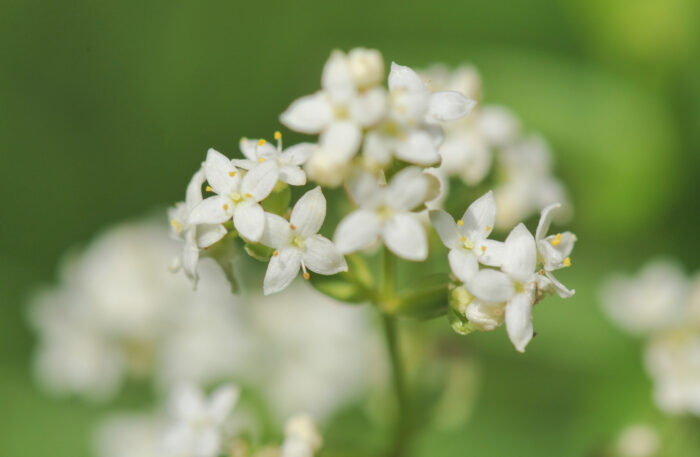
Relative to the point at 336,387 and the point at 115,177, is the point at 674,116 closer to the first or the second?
the point at 336,387

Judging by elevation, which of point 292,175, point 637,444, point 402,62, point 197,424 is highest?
point 292,175

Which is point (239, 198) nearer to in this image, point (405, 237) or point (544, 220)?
point (405, 237)

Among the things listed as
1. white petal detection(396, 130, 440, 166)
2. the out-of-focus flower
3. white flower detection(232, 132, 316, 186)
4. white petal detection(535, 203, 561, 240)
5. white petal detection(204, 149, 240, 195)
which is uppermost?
white petal detection(396, 130, 440, 166)

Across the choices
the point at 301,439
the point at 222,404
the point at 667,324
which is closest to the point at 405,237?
the point at 301,439

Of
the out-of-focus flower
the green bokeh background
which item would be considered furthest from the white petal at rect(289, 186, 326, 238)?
the green bokeh background

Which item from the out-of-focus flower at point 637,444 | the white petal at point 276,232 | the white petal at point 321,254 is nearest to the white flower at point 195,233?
the white petal at point 276,232

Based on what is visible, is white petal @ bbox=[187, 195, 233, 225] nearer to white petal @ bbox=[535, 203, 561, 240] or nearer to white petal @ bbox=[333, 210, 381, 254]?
white petal @ bbox=[333, 210, 381, 254]

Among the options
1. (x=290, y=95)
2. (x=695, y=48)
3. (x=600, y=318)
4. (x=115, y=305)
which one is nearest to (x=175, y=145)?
(x=290, y=95)
